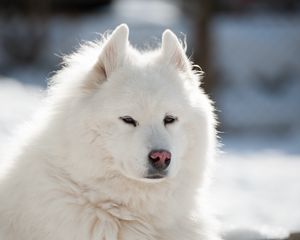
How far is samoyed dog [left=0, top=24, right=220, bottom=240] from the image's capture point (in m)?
4.38

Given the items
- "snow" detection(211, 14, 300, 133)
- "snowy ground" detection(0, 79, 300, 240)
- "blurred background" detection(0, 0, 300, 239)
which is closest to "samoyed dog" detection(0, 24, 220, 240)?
"snowy ground" detection(0, 79, 300, 240)

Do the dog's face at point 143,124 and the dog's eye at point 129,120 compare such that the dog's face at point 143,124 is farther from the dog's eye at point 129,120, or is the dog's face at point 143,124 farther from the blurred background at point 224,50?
the blurred background at point 224,50

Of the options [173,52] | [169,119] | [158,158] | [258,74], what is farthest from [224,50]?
[158,158]

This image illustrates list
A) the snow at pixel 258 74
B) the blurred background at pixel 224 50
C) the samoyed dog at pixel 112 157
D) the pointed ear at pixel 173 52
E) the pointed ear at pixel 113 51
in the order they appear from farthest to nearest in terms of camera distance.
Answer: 1. the snow at pixel 258 74
2. the blurred background at pixel 224 50
3. the pointed ear at pixel 173 52
4. the pointed ear at pixel 113 51
5. the samoyed dog at pixel 112 157

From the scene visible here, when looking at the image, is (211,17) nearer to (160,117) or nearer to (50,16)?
(50,16)

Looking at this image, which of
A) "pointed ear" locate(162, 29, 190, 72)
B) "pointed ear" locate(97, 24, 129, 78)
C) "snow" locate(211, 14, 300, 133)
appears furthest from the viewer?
"snow" locate(211, 14, 300, 133)

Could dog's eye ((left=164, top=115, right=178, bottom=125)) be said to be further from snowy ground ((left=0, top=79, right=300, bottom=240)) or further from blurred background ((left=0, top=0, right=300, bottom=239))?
blurred background ((left=0, top=0, right=300, bottom=239))

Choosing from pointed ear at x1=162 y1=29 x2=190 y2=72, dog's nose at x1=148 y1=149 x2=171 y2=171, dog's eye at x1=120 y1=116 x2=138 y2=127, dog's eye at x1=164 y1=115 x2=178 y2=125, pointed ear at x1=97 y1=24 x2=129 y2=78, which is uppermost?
pointed ear at x1=162 y1=29 x2=190 y2=72

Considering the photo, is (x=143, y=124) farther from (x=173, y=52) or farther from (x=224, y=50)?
(x=224, y=50)

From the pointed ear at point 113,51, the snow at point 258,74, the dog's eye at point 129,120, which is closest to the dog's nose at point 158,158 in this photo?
the dog's eye at point 129,120

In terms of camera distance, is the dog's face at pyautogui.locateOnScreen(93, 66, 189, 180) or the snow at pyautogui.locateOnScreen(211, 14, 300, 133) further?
the snow at pyautogui.locateOnScreen(211, 14, 300, 133)

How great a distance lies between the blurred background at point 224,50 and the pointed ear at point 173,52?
5.30 metres

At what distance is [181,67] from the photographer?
16.0 ft

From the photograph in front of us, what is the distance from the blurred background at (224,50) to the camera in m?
14.1
